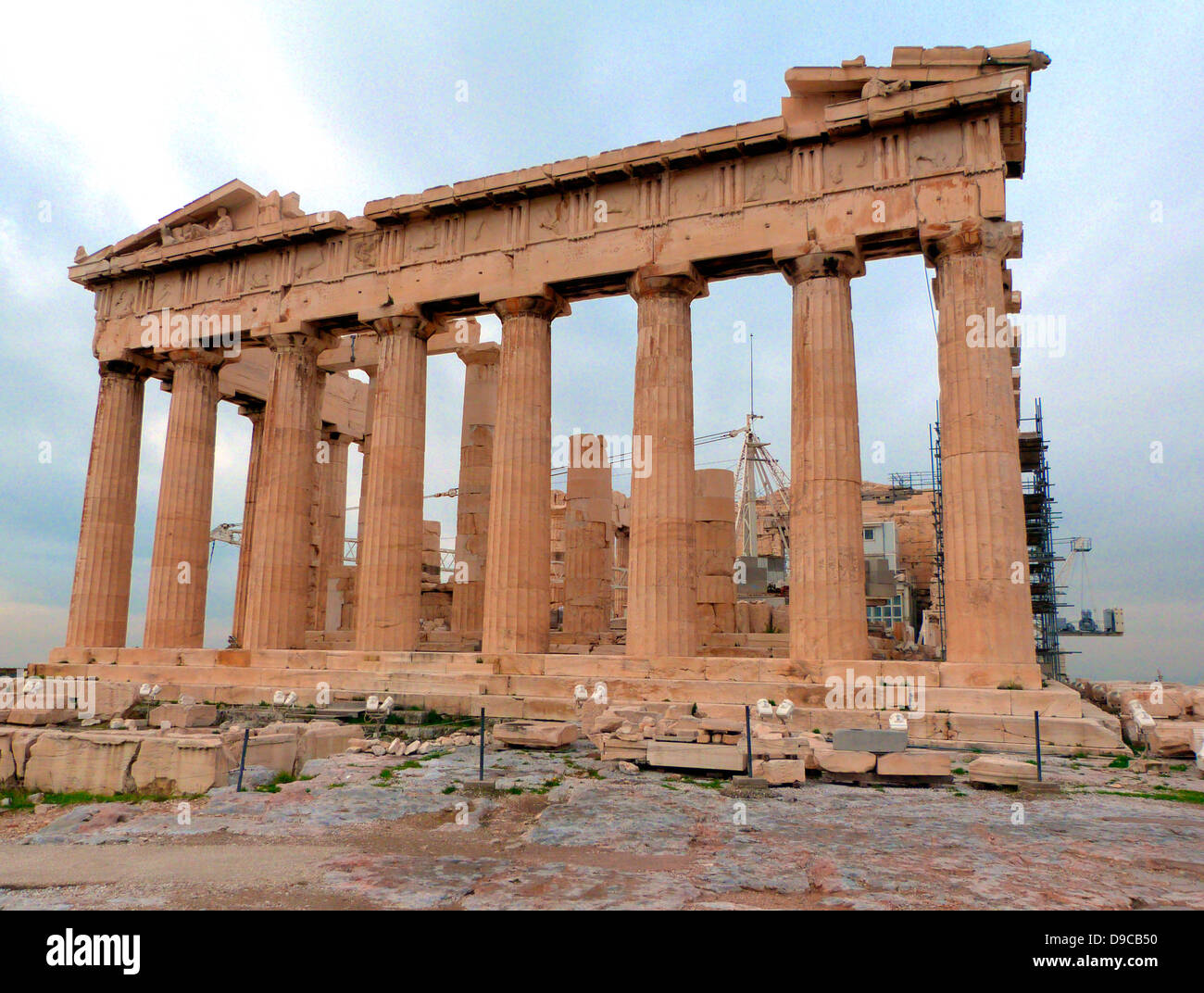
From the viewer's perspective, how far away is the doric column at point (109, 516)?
2592 cm

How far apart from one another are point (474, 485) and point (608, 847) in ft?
68.1

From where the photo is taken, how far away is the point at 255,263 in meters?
25.6

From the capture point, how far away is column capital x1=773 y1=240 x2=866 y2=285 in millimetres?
18844

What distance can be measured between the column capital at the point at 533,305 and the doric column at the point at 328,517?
39.2 ft

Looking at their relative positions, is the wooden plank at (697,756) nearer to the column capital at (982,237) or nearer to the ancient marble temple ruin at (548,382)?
the ancient marble temple ruin at (548,382)

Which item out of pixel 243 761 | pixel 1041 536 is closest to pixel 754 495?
pixel 1041 536

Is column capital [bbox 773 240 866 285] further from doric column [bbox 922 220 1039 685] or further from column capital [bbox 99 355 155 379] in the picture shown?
column capital [bbox 99 355 155 379]

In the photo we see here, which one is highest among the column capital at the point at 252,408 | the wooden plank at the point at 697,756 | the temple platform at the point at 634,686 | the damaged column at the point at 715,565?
the column capital at the point at 252,408

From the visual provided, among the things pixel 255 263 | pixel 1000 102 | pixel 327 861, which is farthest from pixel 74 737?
pixel 1000 102

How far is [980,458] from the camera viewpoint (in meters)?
16.9

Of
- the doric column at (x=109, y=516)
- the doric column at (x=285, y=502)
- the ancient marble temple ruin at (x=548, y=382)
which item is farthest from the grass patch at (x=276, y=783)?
the doric column at (x=109, y=516)

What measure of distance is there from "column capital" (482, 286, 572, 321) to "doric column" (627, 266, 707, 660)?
91.7 inches
